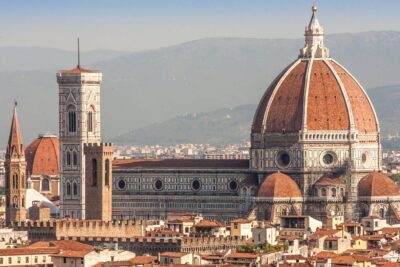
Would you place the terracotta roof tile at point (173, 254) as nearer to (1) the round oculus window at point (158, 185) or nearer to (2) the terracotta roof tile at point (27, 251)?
(2) the terracotta roof tile at point (27, 251)

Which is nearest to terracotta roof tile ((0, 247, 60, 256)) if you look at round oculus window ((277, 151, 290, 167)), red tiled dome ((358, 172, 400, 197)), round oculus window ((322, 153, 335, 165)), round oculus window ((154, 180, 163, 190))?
red tiled dome ((358, 172, 400, 197))

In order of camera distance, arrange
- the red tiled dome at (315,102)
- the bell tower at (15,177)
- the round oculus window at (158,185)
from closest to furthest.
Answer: the bell tower at (15,177)
the red tiled dome at (315,102)
the round oculus window at (158,185)

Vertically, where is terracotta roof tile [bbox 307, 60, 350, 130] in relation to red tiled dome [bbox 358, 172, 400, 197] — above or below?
above

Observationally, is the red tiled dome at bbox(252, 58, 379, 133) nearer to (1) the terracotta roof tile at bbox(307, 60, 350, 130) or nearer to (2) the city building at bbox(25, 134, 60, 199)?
(1) the terracotta roof tile at bbox(307, 60, 350, 130)

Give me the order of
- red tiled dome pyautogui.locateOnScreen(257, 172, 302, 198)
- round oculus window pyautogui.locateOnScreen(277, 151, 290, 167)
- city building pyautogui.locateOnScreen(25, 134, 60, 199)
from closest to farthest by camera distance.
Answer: red tiled dome pyautogui.locateOnScreen(257, 172, 302, 198) < round oculus window pyautogui.locateOnScreen(277, 151, 290, 167) < city building pyautogui.locateOnScreen(25, 134, 60, 199)

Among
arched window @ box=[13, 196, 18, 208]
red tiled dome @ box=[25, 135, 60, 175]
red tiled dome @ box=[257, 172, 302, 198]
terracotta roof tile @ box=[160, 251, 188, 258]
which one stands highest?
red tiled dome @ box=[25, 135, 60, 175]

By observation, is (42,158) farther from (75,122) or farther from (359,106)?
(359,106)

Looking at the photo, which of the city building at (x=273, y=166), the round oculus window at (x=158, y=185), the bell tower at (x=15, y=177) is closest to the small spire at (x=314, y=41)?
the city building at (x=273, y=166)

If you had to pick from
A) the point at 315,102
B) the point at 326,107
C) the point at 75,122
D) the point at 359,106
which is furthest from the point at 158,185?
the point at 359,106
